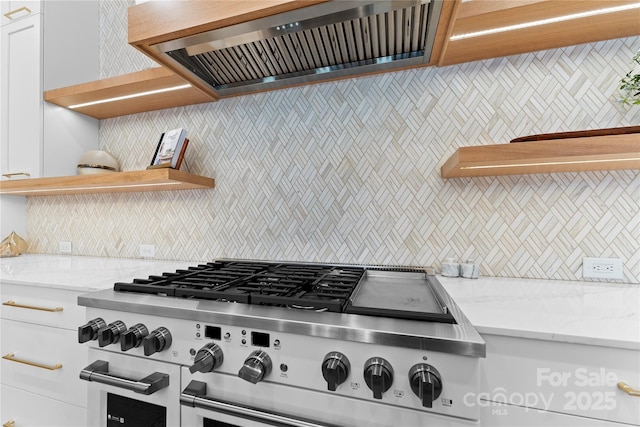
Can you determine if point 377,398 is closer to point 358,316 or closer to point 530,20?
point 358,316

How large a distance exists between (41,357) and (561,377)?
1764 mm

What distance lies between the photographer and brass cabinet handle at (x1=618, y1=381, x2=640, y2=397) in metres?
0.62

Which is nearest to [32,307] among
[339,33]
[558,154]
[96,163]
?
[96,163]

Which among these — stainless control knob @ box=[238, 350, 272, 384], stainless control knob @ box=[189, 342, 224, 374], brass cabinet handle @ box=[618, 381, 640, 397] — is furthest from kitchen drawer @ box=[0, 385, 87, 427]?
brass cabinet handle @ box=[618, 381, 640, 397]

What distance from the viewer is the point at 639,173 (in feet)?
3.73

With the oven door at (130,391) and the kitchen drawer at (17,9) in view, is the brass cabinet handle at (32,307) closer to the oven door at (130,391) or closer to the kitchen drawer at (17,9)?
the oven door at (130,391)

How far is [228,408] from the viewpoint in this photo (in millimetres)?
730

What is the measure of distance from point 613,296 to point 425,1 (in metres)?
1.12

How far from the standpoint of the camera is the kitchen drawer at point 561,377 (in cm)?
64

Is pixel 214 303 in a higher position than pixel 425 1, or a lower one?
lower

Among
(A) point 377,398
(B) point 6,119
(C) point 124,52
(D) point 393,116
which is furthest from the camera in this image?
(C) point 124,52

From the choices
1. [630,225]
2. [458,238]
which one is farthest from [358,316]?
[630,225]

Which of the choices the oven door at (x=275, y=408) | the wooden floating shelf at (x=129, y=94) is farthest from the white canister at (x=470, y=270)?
the wooden floating shelf at (x=129, y=94)

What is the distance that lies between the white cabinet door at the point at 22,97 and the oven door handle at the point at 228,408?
1.73 metres
